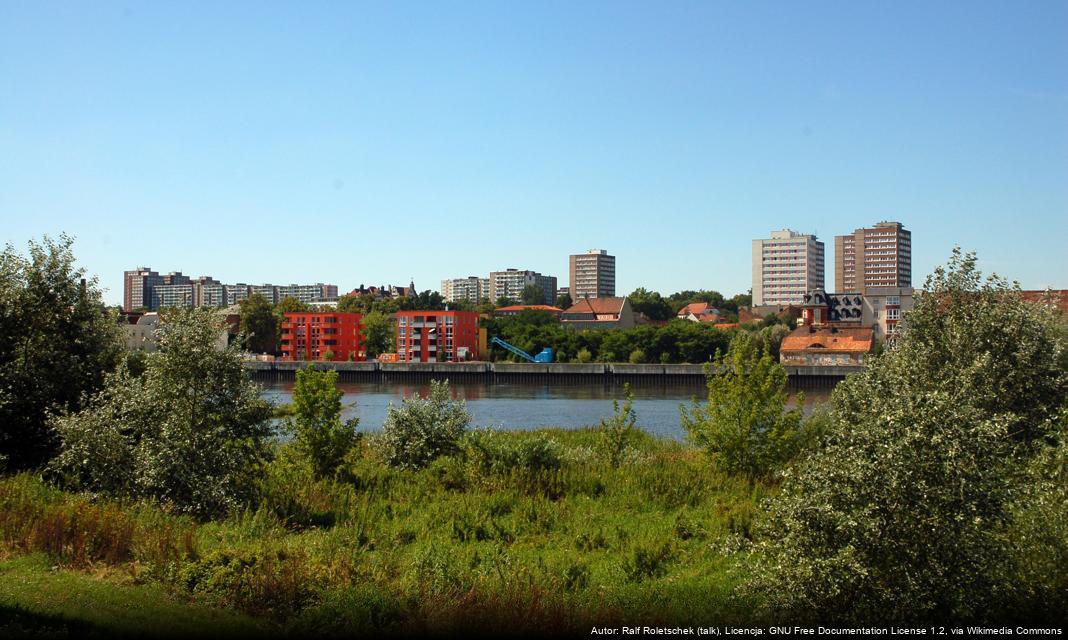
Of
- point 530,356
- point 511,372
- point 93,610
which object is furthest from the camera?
point 530,356

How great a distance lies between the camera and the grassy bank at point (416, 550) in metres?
8.78

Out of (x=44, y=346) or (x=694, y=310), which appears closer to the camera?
(x=44, y=346)

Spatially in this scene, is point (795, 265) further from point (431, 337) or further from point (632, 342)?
point (431, 337)

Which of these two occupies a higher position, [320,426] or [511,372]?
[320,426]

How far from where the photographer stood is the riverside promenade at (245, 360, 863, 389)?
86.1 m

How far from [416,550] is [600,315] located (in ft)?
415

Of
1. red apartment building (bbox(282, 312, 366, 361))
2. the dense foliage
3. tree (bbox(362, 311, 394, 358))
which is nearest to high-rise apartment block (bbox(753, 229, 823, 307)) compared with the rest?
the dense foliage

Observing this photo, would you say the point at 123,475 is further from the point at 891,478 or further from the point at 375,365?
the point at 375,365

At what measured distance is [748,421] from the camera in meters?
17.4

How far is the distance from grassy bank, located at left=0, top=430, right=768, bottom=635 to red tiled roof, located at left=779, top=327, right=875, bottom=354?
74.5m

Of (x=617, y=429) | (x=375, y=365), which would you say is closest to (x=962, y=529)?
(x=617, y=429)

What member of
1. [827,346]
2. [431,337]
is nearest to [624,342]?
[431,337]

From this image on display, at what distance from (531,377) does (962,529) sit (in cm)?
8255

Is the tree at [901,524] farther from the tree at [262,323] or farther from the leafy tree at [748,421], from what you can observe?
the tree at [262,323]
